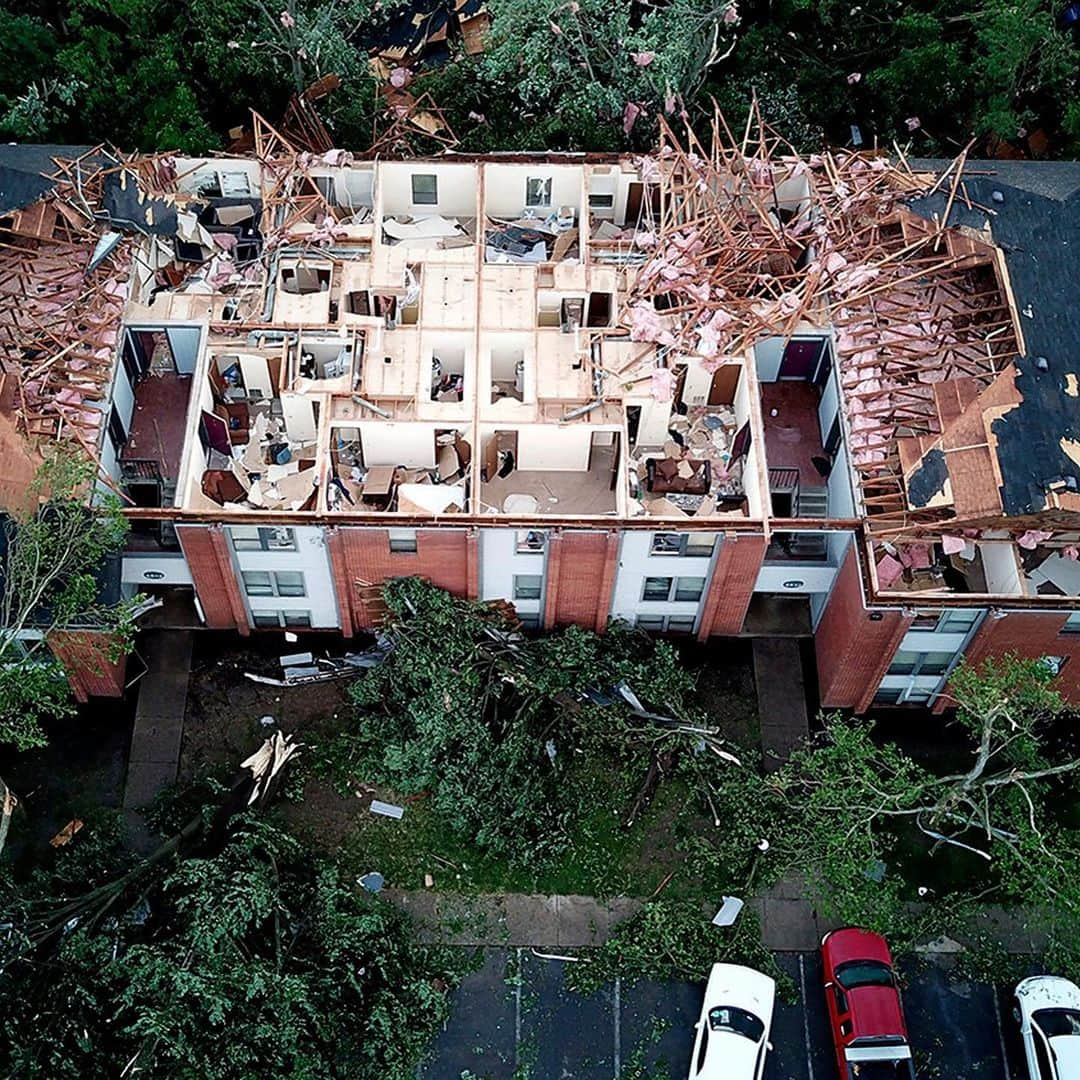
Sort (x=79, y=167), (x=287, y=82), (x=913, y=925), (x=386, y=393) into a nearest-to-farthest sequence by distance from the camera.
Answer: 1. (x=913, y=925)
2. (x=386, y=393)
3. (x=79, y=167)
4. (x=287, y=82)

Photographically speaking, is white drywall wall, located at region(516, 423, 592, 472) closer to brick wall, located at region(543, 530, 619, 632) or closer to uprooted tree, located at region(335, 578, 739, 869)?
brick wall, located at region(543, 530, 619, 632)

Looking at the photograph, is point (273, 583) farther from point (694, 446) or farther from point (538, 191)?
point (538, 191)

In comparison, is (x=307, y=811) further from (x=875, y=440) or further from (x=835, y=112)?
(x=835, y=112)

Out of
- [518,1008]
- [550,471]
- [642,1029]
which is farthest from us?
[550,471]

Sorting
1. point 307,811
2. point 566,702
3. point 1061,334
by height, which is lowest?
point 307,811

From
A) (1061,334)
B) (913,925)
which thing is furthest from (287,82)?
(913,925)

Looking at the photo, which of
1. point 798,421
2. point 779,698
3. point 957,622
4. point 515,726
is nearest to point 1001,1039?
point 779,698

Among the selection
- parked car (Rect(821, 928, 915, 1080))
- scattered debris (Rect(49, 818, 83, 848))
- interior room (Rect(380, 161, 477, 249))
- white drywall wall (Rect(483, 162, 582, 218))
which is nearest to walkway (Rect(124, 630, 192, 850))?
scattered debris (Rect(49, 818, 83, 848))
